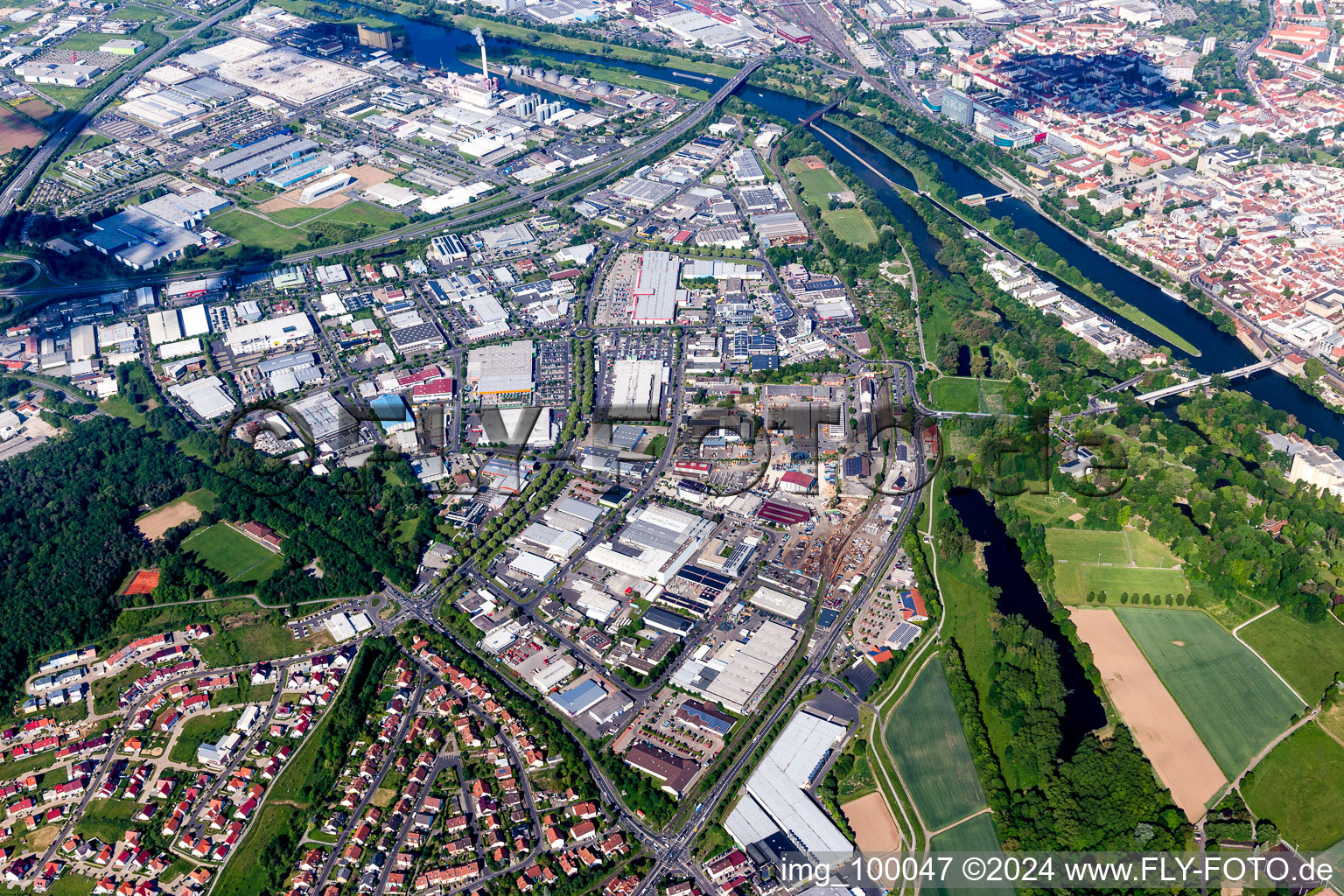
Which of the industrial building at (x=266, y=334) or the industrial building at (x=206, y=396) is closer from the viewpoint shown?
the industrial building at (x=206, y=396)

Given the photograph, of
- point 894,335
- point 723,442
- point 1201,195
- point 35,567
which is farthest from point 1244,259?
point 35,567

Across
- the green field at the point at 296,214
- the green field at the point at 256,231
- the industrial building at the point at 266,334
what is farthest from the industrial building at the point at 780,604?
the green field at the point at 296,214

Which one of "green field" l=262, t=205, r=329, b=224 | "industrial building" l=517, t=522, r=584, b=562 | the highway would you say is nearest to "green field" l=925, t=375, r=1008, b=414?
"industrial building" l=517, t=522, r=584, b=562

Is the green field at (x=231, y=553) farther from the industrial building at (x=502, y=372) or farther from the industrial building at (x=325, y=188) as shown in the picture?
the industrial building at (x=325, y=188)

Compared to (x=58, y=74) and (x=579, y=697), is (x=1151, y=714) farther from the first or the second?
(x=58, y=74)

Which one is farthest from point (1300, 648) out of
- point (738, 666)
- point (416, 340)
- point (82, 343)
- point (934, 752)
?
point (82, 343)

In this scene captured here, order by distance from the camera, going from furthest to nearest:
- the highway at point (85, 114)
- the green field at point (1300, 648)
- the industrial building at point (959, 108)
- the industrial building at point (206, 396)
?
1. the industrial building at point (959, 108)
2. the highway at point (85, 114)
3. the industrial building at point (206, 396)
4. the green field at point (1300, 648)
